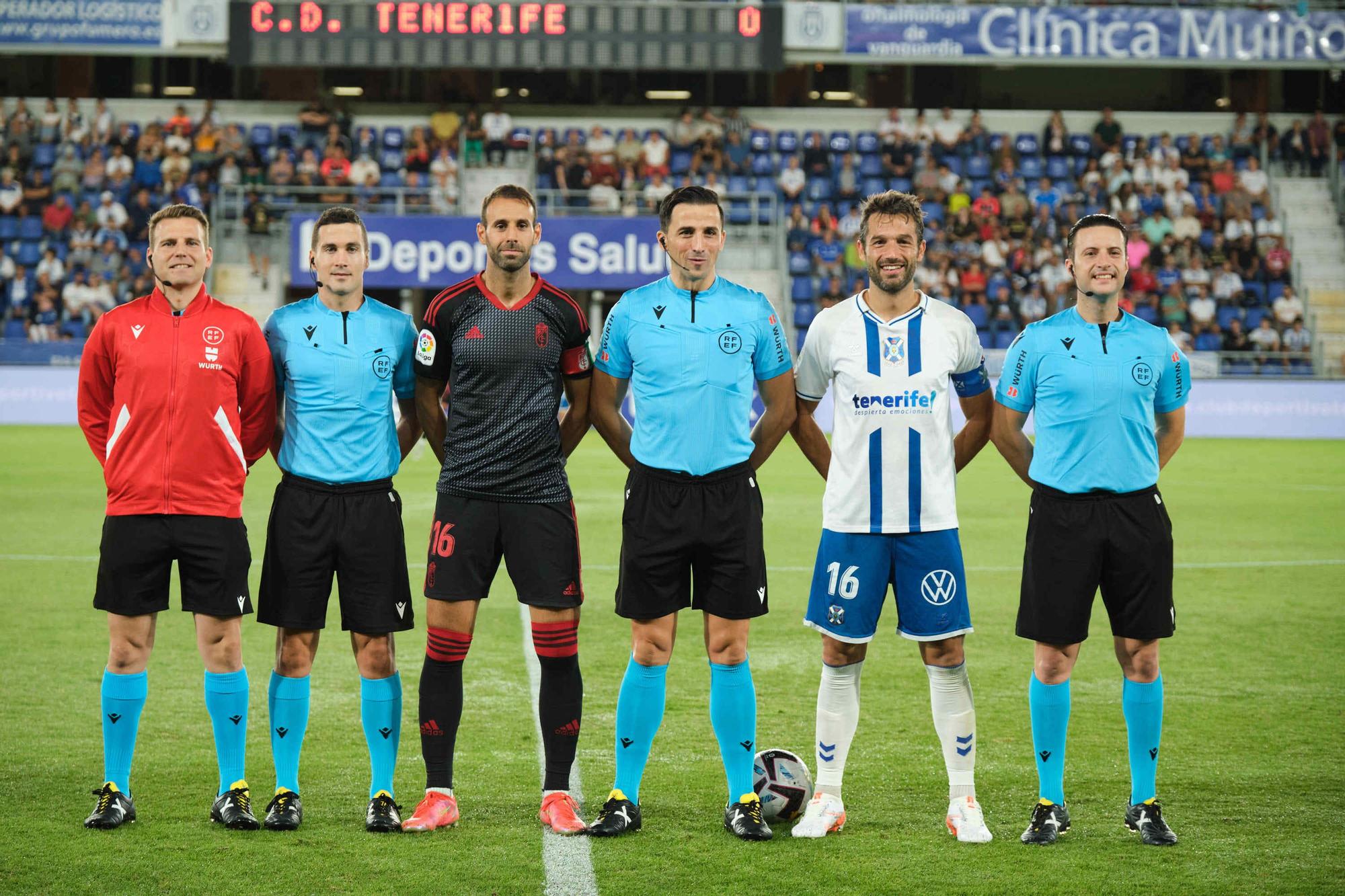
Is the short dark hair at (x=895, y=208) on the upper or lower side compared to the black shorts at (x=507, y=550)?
upper

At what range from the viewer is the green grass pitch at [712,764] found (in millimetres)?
4438

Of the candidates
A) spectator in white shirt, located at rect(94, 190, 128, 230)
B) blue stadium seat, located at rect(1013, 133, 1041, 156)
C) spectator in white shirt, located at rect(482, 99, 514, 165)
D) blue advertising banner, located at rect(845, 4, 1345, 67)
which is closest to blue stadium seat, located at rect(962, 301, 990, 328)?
blue stadium seat, located at rect(1013, 133, 1041, 156)

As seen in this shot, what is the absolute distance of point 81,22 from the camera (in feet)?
97.0

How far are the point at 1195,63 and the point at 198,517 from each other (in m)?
29.3

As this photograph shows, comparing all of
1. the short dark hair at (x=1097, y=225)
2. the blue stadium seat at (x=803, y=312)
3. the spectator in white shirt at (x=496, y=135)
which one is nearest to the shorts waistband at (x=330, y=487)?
the short dark hair at (x=1097, y=225)

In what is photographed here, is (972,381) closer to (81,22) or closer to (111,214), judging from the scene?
(111,214)

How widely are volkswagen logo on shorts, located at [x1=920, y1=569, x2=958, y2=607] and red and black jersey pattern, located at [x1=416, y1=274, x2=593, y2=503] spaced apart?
4.13ft

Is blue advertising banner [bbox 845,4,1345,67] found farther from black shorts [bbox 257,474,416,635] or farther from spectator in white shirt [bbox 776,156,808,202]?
black shorts [bbox 257,474,416,635]

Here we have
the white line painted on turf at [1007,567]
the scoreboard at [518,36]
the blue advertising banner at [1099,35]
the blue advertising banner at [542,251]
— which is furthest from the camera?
the blue advertising banner at [1099,35]

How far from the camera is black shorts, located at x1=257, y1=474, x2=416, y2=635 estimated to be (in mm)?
4863

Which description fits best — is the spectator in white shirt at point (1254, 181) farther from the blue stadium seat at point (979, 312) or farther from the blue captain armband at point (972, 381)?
the blue captain armband at point (972, 381)

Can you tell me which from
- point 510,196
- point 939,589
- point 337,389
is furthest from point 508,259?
point 939,589

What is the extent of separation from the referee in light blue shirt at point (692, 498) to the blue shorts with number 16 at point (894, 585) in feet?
0.80

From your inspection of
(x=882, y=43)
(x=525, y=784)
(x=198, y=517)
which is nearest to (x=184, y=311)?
(x=198, y=517)
